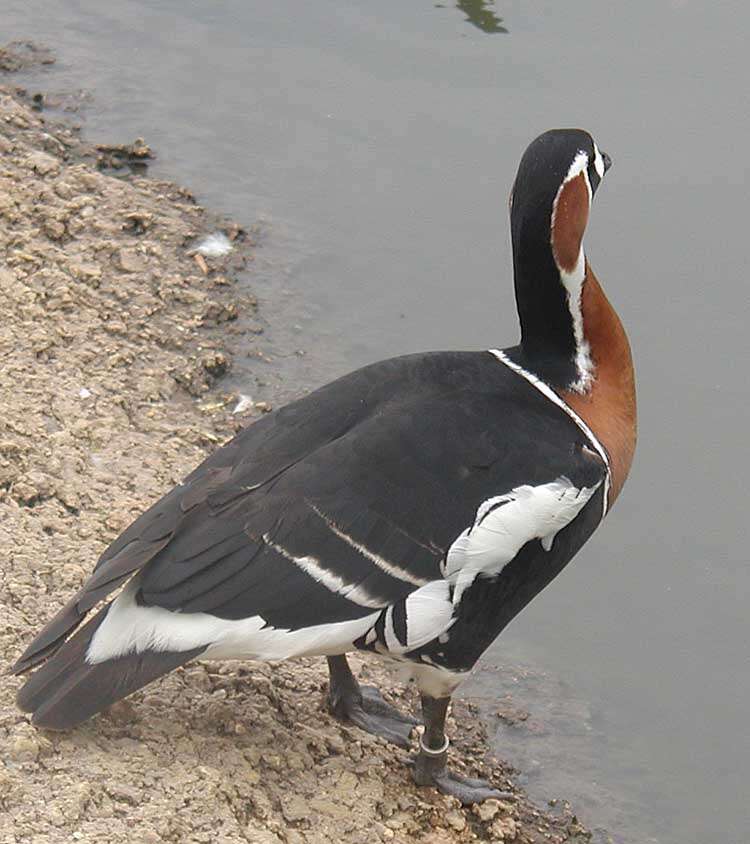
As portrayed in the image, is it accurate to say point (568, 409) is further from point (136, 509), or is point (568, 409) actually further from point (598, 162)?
point (136, 509)

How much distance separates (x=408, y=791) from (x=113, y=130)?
16.1 feet

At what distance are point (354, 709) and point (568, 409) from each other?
113cm

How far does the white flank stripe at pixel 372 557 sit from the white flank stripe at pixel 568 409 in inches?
27.3

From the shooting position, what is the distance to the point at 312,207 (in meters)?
7.68

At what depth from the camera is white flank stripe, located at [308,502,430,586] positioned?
3.87 m

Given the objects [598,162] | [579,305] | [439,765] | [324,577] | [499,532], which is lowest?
[439,765]

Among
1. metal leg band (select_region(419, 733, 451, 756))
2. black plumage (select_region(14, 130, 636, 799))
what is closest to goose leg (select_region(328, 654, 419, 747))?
metal leg band (select_region(419, 733, 451, 756))

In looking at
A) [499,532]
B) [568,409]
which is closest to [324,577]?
[499,532]

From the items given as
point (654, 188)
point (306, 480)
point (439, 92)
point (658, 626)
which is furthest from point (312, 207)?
point (306, 480)

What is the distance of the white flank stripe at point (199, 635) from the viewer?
12.4 feet

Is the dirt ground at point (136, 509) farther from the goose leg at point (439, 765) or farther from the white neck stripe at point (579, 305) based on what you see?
the white neck stripe at point (579, 305)

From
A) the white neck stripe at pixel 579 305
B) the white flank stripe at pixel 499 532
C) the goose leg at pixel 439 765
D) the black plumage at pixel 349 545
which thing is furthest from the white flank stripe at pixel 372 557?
the white neck stripe at pixel 579 305

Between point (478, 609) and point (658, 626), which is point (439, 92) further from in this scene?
point (478, 609)

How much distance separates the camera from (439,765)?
4418 mm
